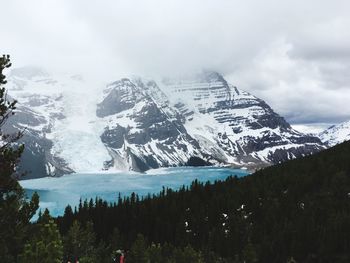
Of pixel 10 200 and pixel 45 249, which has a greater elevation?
pixel 10 200

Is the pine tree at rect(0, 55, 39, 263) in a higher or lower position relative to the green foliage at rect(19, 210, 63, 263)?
higher

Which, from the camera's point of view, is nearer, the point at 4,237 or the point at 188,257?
the point at 4,237

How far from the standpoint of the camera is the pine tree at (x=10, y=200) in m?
31.9

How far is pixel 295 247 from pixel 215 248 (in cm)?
3156

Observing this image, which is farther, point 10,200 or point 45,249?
point 10,200

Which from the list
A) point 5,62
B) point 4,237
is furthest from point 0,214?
point 5,62

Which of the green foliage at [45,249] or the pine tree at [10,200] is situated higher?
the pine tree at [10,200]

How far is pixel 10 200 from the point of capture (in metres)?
34.1

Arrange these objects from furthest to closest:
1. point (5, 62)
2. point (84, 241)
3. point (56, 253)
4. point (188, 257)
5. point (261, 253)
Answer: point (261, 253)
point (84, 241)
point (188, 257)
point (5, 62)
point (56, 253)

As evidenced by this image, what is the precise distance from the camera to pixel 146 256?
4663 inches

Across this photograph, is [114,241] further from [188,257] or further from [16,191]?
[16,191]

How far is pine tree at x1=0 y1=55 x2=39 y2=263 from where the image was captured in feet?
105

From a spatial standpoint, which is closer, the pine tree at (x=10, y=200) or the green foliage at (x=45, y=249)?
the green foliage at (x=45, y=249)

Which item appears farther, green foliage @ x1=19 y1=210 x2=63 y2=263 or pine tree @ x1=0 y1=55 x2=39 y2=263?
pine tree @ x1=0 y1=55 x2=39 y2=263
